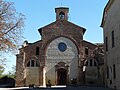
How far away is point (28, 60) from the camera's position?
40656 mm

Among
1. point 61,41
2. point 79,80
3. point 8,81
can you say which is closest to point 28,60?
point 61,41

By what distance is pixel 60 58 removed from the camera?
1619 inches

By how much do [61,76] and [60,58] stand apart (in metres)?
2.93

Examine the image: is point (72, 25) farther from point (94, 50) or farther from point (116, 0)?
point (116, 0)

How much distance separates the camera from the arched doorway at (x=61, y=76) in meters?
40.7

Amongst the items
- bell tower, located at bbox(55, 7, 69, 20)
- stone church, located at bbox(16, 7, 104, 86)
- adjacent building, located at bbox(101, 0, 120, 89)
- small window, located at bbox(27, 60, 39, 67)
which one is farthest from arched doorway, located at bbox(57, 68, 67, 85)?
adjacent building, located at bbox(101, 0, 120, 89)

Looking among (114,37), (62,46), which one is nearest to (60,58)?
(62,46)

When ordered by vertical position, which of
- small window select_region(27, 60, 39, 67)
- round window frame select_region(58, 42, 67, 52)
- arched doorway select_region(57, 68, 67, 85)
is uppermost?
round window frame select_region(58, 42, 67, 52)

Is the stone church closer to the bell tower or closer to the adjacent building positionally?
the bell tower

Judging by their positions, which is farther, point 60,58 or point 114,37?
point 60,58

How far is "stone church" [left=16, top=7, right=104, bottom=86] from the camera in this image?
130 feet

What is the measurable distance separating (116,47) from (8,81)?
117 ft

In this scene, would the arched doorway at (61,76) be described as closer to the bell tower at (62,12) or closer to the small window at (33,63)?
the small window at (33,63)

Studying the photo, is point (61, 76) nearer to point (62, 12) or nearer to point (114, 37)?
point (62, 12)
